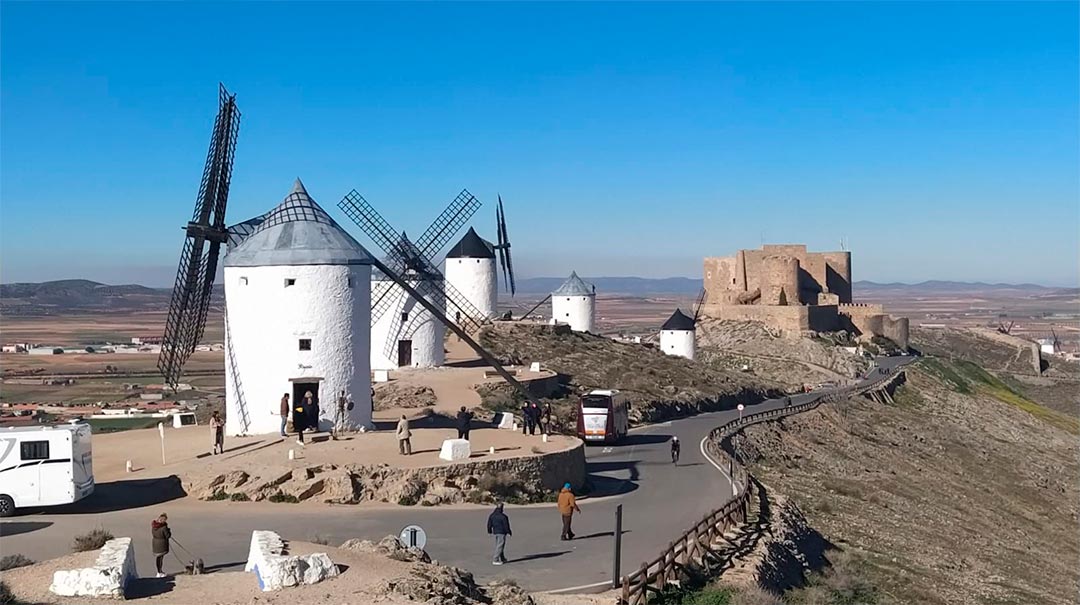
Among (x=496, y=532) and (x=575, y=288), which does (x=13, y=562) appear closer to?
(x=496, y=532)

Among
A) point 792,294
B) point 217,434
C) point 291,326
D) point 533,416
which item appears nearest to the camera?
point 217,434

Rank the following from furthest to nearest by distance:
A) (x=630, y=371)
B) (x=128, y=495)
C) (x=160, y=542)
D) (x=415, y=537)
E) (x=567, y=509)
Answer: (x=630, y=371)
(x=128, y=495)
(x=567, y=509)
(x=415, y=537)
(x=160, y=542)

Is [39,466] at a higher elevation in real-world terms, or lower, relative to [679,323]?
lower

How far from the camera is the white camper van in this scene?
16.9 metres

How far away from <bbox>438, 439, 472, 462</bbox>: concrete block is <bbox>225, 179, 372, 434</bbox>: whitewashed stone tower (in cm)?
422

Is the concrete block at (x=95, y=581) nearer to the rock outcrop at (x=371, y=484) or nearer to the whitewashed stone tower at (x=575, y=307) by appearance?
the rock outcrop at (x=371, y=484)

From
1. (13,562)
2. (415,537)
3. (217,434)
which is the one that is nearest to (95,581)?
(13,562)

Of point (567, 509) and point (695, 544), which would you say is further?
point (567, 509)

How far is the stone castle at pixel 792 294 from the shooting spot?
65.2 meters

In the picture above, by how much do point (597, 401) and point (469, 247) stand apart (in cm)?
2132

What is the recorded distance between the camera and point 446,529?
17.2 m

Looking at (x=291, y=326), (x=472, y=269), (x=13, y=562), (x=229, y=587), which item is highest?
(x=472, y=269)

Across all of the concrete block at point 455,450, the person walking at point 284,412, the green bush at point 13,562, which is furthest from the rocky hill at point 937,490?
the green bush at point 13,562

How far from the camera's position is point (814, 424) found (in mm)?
40188
